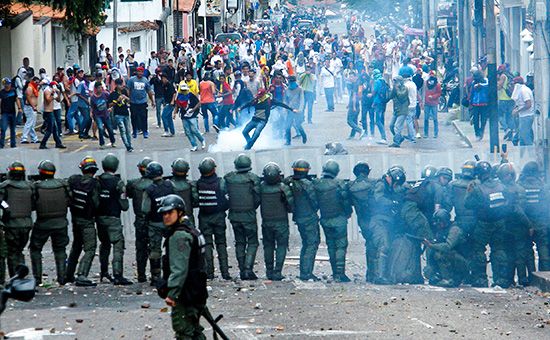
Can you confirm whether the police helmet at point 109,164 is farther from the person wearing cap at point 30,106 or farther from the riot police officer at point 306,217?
the person wearing cap at point 30,106

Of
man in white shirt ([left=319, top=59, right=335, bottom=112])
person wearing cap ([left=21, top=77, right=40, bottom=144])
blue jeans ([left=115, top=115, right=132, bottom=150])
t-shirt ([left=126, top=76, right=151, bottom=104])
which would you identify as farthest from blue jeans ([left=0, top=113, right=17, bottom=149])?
man in white shirt ([left=319, top=59, right=335, bottom=112])

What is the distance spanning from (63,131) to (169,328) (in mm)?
20622

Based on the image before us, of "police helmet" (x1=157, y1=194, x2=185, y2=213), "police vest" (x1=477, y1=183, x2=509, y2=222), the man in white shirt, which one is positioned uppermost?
the man in white shirt

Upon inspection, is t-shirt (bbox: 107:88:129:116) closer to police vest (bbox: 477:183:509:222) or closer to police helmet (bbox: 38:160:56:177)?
police helmet (bbox: 38:160:56:177)

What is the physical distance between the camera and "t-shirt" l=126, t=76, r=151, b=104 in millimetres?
29737

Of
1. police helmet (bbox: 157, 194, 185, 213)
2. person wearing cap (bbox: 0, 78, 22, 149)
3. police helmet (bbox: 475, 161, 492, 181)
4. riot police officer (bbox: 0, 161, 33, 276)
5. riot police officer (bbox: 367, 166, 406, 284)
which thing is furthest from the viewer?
person wearing cap (bbox: 0, 78, 22, 149)

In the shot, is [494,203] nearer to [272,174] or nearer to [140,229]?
[272,174]

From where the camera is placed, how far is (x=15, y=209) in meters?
16.6

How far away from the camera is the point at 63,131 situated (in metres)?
33.3

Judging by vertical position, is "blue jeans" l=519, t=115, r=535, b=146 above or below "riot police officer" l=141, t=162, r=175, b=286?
above

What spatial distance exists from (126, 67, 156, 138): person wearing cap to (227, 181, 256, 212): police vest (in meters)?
12.8

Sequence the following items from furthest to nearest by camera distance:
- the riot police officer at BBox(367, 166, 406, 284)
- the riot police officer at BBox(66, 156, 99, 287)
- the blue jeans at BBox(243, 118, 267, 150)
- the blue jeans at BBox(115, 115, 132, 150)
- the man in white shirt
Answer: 1. the man in white shirt
2. the blue jeans at BBox(115, 115, 132, 150)
3. the blue jeans at BBox(243, 118, 267, 150)
4. the riot police officer at BBox(367, 166, 406, 284)
5. the riot police officer at BBox(66, 156, 99, 287)

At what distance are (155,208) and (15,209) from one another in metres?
1.77

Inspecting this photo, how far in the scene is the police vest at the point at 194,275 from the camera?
1098 cm
